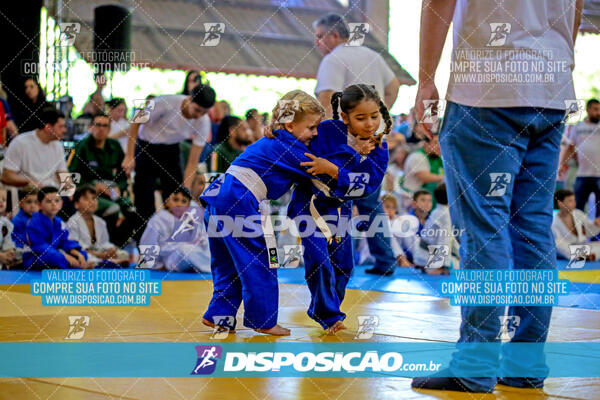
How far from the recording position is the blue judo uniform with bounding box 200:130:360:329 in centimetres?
339

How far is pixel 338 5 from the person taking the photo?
16094mm

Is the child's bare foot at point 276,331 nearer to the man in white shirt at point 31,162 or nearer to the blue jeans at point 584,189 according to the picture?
the man in white shirt at point 31,162

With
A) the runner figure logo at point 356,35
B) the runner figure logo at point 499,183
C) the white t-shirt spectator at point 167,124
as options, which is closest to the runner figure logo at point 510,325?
the runner figure logo at point 499,183

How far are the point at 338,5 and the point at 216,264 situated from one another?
13208mm

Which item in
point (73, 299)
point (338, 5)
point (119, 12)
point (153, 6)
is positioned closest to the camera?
point (73, 299)

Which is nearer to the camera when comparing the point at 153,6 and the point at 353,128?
the point at 353,128

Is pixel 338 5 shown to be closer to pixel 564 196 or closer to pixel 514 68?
pixel 564 196

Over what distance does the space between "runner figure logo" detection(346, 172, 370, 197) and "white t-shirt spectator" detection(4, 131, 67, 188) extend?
160 inches

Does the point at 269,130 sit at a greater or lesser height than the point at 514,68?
lesser

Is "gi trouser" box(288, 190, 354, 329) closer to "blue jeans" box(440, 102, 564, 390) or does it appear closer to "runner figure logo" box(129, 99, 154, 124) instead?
"blue jeans" box(440, 102, 564, 390)

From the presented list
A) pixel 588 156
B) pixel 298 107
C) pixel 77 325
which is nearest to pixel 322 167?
pixel 298 107

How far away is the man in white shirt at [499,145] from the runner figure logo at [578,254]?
15.8ft

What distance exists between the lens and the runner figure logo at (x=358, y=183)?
3.40 m

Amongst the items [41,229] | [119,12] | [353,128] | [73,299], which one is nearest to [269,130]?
[353,128]
